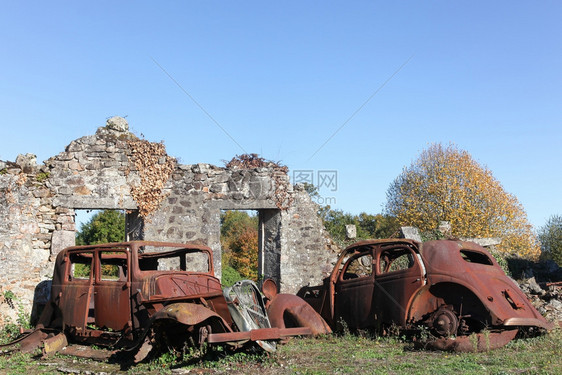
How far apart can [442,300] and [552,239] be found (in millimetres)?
26305

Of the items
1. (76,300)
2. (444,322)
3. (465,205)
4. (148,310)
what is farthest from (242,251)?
(444,322)

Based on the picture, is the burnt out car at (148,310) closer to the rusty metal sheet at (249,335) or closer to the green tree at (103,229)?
the rusty metal sheet at (249,335)

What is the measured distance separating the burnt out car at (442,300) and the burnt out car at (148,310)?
31.9 inches

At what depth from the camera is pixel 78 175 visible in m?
10.7

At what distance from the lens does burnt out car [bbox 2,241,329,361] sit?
6.23 m

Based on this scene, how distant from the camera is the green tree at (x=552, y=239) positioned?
29.2 metres

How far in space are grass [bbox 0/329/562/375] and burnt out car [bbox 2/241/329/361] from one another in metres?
0.21

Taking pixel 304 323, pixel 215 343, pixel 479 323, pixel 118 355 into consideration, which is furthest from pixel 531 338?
pixel 118 355

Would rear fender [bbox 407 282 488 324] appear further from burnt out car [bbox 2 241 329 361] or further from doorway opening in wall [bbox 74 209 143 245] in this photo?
doorway opening in wall [bbox 74 209 143 245]

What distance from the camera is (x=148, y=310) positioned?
6.84 m

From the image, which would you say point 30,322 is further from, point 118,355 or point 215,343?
point 215,343

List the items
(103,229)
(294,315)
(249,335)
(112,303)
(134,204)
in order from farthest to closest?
(103,229) < (134,204) < (294,315) < (112,303) < (249,335)

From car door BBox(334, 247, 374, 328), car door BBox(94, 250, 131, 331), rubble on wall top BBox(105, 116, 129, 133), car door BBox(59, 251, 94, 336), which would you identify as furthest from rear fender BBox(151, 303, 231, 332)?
rubble on wall top BBox(105, 116, 129, 133)

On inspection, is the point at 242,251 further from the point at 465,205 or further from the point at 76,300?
the point at 76,300
